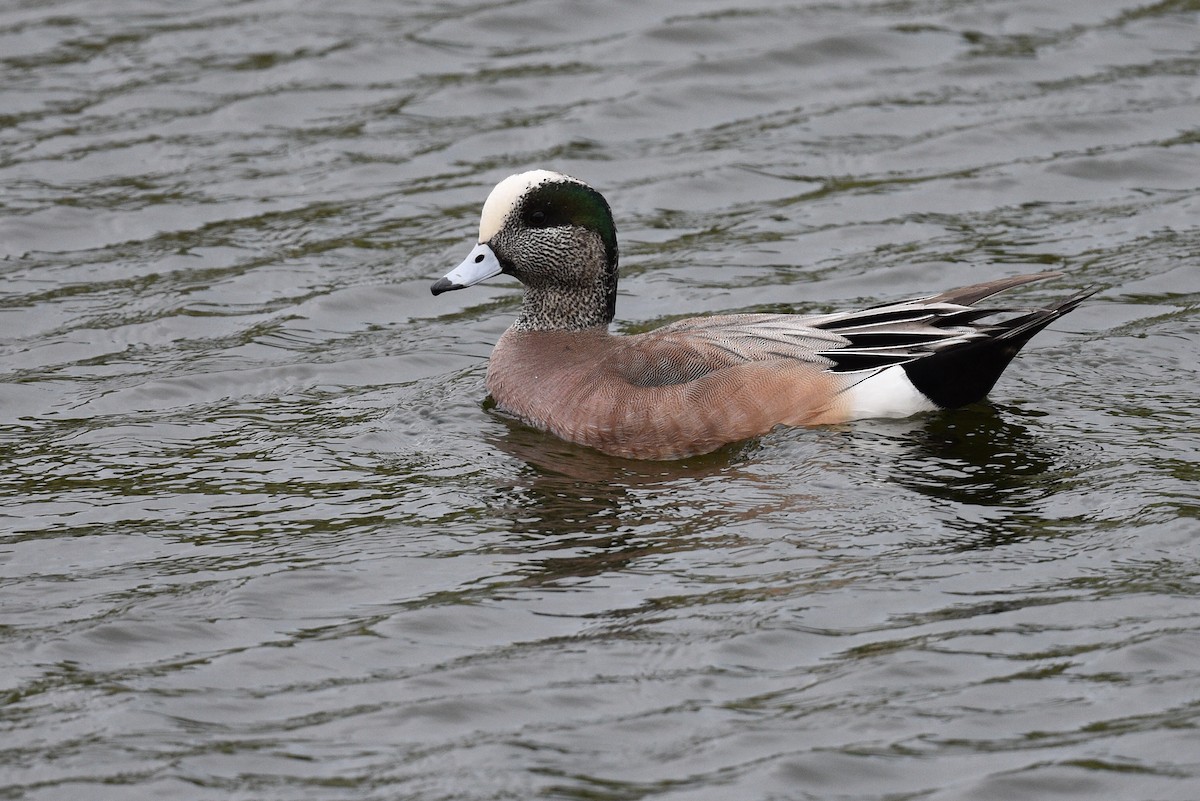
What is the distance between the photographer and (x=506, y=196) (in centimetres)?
751

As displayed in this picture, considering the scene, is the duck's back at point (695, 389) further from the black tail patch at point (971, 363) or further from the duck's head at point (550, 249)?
the duck's head at point (550, 249)

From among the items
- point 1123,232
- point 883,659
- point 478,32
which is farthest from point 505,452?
point 478,32

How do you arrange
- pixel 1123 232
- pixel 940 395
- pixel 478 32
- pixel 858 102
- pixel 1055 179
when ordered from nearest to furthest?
1. pixel 940 395
2. pixel 1123 232
3. pixel 1055 179
4. pixel 858 102
5. pixel 478 32

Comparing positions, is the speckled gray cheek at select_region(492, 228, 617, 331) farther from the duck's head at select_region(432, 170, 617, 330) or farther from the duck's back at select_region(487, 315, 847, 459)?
the duck's back at select_region(487, 315, 847, 459)

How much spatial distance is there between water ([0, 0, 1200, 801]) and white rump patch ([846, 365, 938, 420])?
0.11 metres

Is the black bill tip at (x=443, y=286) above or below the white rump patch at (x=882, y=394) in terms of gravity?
above

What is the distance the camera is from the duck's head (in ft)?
24.7

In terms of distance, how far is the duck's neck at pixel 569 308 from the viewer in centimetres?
773

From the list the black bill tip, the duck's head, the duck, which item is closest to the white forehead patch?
the duck's head

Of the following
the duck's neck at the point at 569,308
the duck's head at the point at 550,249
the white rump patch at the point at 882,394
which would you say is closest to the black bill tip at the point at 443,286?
the duck's head at the point at 550,249

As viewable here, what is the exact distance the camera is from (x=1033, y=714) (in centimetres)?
462

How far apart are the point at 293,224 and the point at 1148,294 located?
4.34 m

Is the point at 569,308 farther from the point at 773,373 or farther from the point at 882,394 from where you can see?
the point at 882,394

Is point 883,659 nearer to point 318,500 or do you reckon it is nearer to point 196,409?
point 318,500
